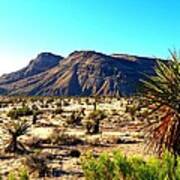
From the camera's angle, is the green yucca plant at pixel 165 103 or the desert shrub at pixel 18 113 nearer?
the green yucca plant at pixel 165 103

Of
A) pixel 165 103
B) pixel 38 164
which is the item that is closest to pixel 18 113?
pixel 38 164

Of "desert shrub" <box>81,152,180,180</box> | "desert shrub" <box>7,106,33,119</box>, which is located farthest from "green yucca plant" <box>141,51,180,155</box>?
"desert shrub" <box>7,106,33,119</box>

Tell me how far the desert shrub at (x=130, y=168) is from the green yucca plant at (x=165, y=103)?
3.38 metres

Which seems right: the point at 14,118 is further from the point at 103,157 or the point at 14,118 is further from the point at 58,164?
the point at 103,157

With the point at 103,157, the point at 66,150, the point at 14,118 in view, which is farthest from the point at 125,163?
the point at 14,118

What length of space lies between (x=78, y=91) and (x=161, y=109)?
178954mm

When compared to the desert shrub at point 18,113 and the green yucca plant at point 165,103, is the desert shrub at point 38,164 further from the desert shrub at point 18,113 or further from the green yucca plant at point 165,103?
the desert shrub at point 18,113

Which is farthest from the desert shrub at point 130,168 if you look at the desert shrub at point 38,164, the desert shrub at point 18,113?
the desert shrub at point 18,113

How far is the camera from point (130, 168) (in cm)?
986

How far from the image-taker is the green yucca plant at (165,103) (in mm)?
13391

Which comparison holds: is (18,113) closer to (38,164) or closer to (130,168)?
(38,164)

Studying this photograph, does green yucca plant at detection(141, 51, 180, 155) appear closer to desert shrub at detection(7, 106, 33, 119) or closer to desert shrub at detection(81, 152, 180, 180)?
desert shrub at detection(81, 152, 180, 180)

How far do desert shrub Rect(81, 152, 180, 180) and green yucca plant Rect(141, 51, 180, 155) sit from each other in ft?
11.1

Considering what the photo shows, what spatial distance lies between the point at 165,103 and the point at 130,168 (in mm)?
4086
